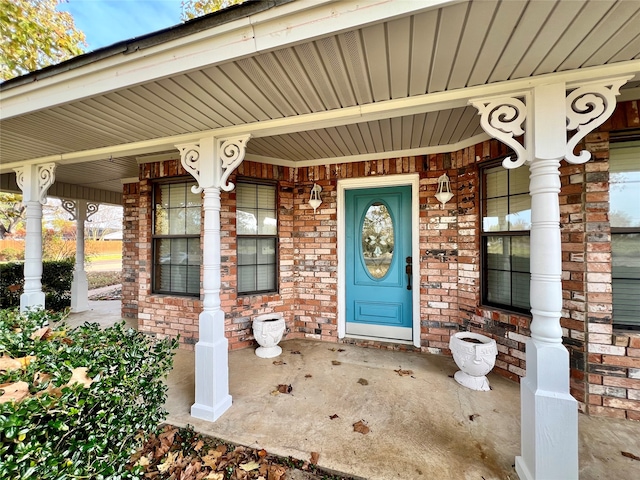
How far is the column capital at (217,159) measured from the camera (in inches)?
93.8

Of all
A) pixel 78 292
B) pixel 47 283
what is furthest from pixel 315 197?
pixel 47 283

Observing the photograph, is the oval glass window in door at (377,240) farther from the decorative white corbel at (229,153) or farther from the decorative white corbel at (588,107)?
the decorative white corbel at (588,107)

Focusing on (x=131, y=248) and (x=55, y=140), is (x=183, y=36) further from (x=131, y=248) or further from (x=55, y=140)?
(x=131, y=248)

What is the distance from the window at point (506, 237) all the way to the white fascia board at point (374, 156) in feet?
1.22

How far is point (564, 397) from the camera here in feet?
5.09

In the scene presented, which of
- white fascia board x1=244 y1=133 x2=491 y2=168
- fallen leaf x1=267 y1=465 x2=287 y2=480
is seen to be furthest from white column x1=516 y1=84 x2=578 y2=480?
fallen leaf x1=267 y1=465 x2=287 y2=480

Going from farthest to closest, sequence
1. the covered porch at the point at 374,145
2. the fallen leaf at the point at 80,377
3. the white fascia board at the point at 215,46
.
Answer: the covered porch at the point at 374,145 → the white fascia board at the point at 215,46 → the fallen leaf at the point at 80,377

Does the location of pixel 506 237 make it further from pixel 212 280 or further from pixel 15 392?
pixel 15 392

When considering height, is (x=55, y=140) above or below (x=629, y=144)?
above

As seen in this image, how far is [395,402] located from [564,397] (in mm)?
1220

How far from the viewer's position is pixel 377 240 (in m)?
3.66

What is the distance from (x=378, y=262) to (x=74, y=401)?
314cm

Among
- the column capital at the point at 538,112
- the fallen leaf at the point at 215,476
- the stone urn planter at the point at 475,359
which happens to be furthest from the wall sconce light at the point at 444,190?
the fallen leaf at the point at 215,476

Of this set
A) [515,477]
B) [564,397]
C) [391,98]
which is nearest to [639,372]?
[564,397]
